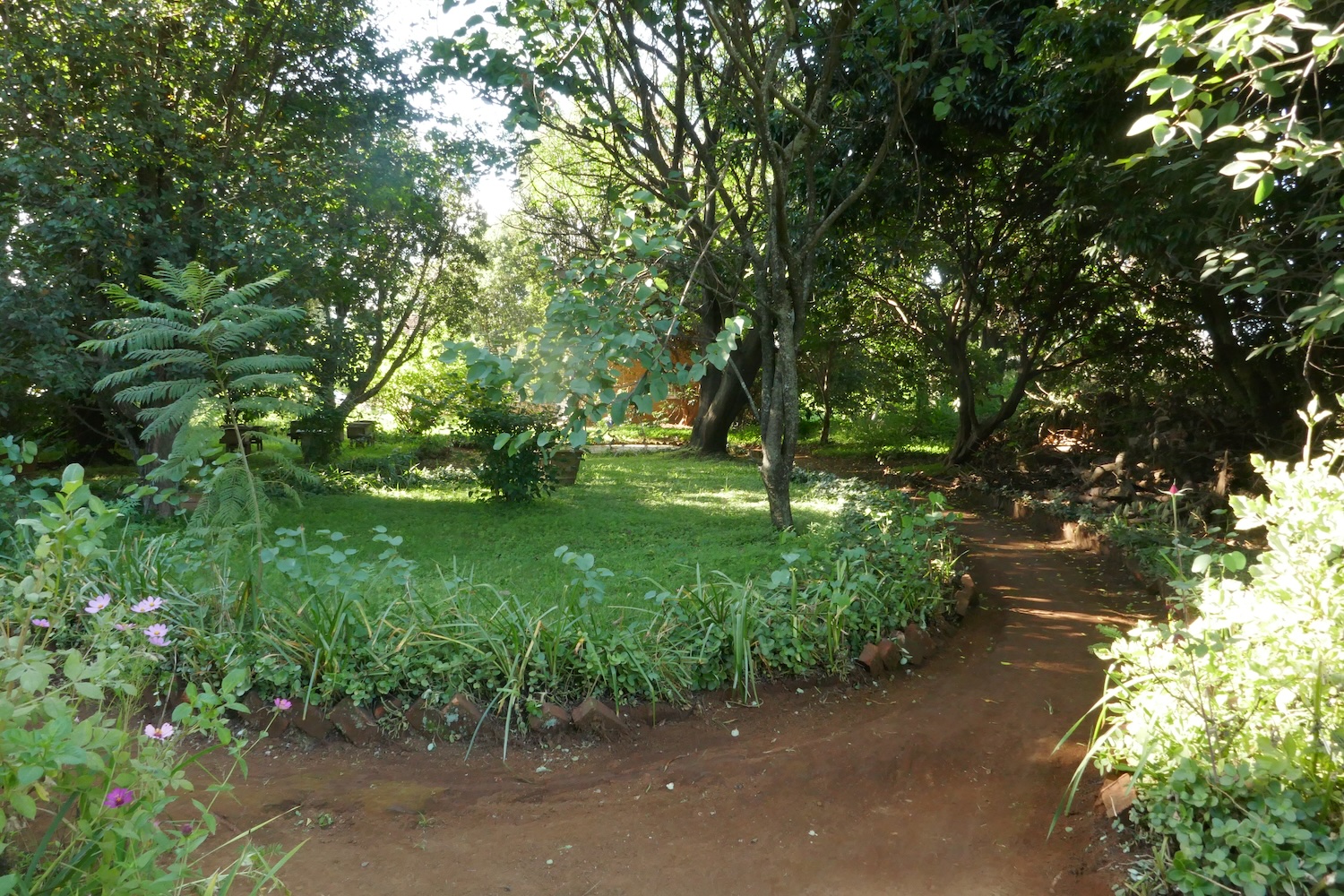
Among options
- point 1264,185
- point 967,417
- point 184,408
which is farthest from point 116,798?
point 967,417

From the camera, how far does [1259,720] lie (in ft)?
8.00

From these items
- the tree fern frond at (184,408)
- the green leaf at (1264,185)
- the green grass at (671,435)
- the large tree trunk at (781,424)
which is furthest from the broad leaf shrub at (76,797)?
the green grass at (671,435)

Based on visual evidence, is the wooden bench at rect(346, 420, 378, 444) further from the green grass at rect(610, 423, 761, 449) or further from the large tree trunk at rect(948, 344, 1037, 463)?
the large tree trunk at rect(948, 344, 1037, 463)

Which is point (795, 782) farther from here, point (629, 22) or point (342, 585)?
point (629, 22)

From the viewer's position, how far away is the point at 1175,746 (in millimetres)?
2549

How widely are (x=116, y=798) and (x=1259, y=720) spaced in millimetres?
3014

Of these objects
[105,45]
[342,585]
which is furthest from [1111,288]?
[105,45]

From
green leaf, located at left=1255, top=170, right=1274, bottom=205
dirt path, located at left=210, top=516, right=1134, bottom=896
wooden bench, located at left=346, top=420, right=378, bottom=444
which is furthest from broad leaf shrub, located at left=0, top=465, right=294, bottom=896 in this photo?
wooden bench, located at left=346, top=420, right=378, bottom=444

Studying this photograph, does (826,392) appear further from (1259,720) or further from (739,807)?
(1259,720)

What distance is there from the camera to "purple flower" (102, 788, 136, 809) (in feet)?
5.01

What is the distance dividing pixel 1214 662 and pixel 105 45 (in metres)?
8.09

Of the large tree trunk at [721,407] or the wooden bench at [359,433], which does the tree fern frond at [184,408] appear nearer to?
the large tree trunk at [721,407]

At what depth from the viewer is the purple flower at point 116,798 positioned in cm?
153

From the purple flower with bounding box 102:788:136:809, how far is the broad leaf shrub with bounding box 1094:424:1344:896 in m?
2.66
